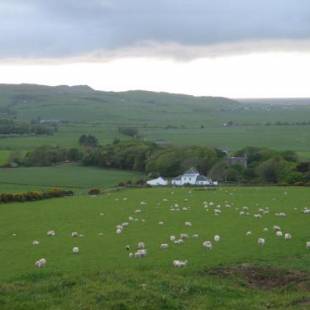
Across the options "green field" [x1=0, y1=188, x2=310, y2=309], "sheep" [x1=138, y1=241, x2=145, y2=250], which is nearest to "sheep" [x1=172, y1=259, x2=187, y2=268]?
"green field" [x1=0, y1=188, x2=310, y2=309]

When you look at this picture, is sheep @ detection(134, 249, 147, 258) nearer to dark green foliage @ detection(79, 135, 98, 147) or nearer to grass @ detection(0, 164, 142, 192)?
grass @ detection(0, 164, 142, 192)

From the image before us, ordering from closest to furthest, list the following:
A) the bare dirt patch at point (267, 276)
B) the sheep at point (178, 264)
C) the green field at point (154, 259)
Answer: the green field at point (154, 259)
the bare dirt patch at point (267, 276)
the sheep at point (178, 264)

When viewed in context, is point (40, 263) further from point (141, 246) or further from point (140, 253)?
point (141, 246)

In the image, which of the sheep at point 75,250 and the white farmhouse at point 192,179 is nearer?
the sheep at point 75,250

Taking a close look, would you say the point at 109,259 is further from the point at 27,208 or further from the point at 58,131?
the point at 58,131

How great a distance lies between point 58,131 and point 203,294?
16244cm

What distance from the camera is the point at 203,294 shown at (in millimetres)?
17328

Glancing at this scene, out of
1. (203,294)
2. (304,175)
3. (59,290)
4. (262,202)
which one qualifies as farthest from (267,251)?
(304,175)

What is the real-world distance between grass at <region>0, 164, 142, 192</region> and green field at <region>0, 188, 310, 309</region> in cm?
3576

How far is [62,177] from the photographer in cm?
9219

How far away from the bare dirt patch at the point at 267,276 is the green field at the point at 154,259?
0.12 ft

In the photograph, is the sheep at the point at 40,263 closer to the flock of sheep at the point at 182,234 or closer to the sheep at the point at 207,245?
→ the flock of sheep at the point at 182,234

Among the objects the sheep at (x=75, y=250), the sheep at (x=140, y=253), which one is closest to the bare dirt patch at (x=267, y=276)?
the sheep at (x=140, y=253)

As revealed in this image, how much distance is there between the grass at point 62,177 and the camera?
81.0 metres
